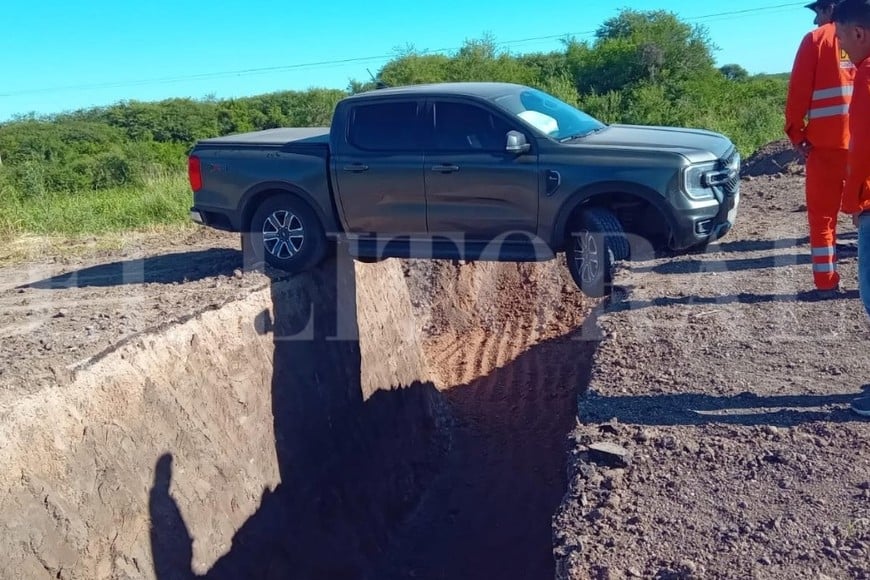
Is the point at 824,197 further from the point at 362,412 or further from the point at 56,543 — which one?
the point at 56,543

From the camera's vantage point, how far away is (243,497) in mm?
7215

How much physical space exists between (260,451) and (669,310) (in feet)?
12.5

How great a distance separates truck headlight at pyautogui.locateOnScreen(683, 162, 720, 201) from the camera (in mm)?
6648

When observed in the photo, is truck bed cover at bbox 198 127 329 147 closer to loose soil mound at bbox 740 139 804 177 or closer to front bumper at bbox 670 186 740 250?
front bumper at bbox 670 186 740 250

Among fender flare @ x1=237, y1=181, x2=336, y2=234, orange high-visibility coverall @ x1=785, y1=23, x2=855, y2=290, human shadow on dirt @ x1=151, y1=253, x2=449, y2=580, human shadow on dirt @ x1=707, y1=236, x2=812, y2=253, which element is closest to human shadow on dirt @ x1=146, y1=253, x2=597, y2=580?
human shadow on dirt @ x1=151, y1=253, x2=449, y2=580

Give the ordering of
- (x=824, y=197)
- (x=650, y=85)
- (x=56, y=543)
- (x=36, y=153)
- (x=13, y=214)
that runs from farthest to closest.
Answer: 1. (x=36, y=153)
2. (x=650, y=85)
3. (x=13, y=214)
4. (x=824, y=197)
5. (x=56, y=543)

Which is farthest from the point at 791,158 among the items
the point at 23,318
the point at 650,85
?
the point at 650,85

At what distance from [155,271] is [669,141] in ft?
20.9

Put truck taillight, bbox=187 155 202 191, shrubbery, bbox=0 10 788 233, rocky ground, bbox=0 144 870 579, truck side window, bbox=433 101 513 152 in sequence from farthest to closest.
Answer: shrubbery, bbox=0 10 788 233
truck taillight, bbox=187 155 202 191
truck side window, bbox=433 101 513 152
rocky ground, bbox=0 144 870 579

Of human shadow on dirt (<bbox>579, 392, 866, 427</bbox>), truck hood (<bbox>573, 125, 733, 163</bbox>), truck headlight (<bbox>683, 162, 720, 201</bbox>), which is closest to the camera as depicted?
human shadow on dirt (<bbox>579, 392, 866, 427</bbox>)

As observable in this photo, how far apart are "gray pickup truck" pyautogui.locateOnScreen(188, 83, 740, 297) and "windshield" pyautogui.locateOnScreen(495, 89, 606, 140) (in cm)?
2

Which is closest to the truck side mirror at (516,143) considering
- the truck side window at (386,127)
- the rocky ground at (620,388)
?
the truck side window at (386,127)

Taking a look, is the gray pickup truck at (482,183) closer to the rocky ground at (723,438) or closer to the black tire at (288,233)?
the black tire at (288,233)

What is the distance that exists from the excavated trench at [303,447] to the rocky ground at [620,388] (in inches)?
2.6
